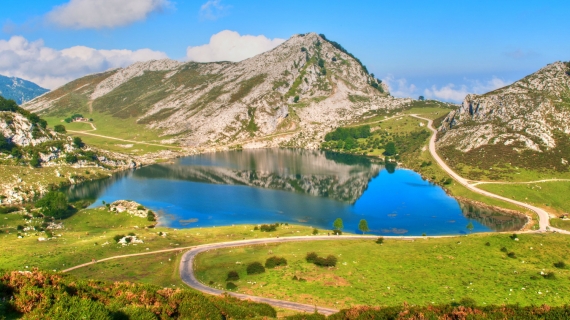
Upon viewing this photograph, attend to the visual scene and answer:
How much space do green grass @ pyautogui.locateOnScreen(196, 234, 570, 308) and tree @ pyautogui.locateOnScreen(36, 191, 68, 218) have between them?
59245mm

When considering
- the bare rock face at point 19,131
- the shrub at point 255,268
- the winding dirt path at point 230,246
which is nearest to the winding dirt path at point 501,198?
the winding dirt path at point 230,246

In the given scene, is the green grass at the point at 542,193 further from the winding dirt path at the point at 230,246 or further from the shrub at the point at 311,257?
the shrub at the point at 311,257

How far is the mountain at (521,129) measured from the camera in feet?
497

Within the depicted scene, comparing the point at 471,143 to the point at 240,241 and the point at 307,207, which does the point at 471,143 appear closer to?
the point at 307,207

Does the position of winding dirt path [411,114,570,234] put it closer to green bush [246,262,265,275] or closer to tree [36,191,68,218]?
green bush [246,262,265,275]

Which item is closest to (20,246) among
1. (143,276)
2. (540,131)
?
(143,276)

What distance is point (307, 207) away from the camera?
393ft

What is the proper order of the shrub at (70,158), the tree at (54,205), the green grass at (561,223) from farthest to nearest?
1. the shrub at (70,158)
2. the tree at (54,205)
3. the green grass at (561,223)

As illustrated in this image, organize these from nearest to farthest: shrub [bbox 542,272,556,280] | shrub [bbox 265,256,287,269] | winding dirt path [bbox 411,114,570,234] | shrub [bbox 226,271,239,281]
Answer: shrub [bbox 542,272,556,280] < shrub [bbox 226,271,239,281] < shrub [bbox 265,256,287,269] < winding dirt path [bbox 411,114,570,234]

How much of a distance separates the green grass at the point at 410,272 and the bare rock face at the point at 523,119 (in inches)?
4408

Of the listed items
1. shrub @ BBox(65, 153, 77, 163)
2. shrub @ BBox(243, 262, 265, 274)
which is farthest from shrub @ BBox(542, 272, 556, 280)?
shrub @ BBox(65, 153, 77, 163)

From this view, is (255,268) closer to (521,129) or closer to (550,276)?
(550,276)

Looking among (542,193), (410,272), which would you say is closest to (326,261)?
(410,272)

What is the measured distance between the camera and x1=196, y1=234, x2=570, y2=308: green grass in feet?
155
